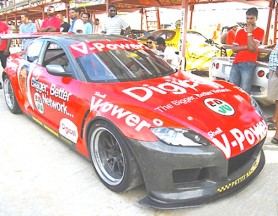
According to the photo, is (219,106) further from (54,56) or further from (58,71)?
(54,56)

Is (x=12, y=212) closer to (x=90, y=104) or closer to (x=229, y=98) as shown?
(x=90, y=104)

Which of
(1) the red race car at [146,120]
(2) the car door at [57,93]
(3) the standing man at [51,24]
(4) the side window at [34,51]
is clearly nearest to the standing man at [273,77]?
(1) the red race car at [146,120]

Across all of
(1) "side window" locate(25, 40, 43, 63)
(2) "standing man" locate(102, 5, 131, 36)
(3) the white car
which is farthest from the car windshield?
(2) "standing man" locate(102, 5, 131, 36)

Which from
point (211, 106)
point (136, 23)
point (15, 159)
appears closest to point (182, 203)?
point (211, 106)

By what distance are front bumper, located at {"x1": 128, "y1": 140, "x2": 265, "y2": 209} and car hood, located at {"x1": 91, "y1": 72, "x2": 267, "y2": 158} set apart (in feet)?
0.34

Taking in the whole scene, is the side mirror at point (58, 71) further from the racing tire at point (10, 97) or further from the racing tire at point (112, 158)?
the racing tire at point (10, 97)

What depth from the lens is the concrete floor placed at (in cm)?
233

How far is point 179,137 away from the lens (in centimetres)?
217

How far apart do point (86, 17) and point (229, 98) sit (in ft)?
19.0

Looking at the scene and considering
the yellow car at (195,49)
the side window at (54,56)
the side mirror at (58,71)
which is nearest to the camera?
the side mirror at (58,71)

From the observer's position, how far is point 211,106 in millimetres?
2578

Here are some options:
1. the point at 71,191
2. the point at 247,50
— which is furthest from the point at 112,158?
the point at 247,50

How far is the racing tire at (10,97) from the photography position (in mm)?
4621

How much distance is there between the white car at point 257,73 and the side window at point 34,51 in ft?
9.88
